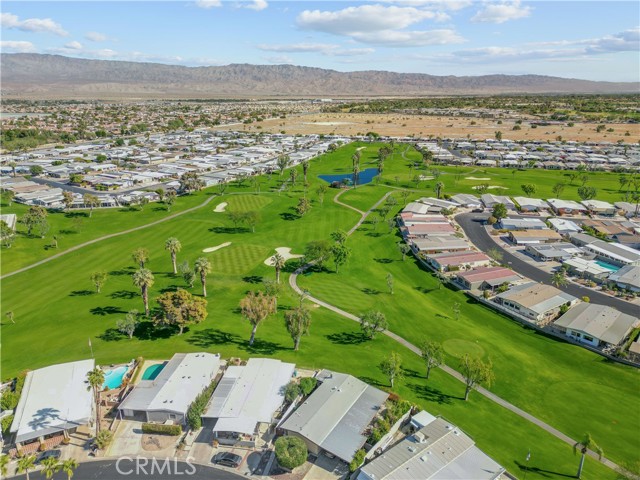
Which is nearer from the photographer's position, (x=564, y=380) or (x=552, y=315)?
(x=564, y=380)

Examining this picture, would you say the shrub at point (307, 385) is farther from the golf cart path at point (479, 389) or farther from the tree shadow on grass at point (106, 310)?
the tree shadow on grass at point (106, 310)

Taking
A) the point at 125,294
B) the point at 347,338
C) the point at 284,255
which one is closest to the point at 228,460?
the point at 347,338

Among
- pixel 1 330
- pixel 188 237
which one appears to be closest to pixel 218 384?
pixel 1 330

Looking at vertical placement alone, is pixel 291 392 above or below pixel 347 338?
above

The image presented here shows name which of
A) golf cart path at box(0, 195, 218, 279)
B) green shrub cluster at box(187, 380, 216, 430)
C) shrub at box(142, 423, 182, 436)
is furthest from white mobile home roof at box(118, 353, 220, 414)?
golf cart path at box(0, 195, 218, 279)

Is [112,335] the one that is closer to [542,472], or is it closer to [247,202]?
[542,472]

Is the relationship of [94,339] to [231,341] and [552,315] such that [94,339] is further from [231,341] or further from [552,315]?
[552,315]

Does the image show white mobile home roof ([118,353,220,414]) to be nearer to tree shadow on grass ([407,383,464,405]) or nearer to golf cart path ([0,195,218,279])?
tree shadow on grass ([407,383,464,405])
